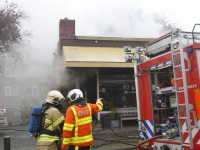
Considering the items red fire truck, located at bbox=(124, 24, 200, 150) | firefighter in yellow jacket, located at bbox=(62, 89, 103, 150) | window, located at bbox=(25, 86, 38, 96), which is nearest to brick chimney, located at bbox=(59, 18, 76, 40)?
red fire truck, located at bbox=(124, 24, 200, 150)

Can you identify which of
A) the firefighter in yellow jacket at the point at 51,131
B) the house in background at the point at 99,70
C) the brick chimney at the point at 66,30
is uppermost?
the brick chimney at the point at 66,30

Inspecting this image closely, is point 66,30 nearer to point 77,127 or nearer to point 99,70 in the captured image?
point 99,70

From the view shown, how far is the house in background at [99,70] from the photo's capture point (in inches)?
394

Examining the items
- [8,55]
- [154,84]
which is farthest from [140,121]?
[8,55]

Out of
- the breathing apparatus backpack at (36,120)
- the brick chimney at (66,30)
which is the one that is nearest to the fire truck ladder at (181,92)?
the breathing apparatus backpack at (36,120)

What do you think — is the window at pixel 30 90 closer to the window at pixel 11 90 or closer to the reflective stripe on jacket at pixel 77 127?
the window at pixel 11 90

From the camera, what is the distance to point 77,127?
11.6 feet

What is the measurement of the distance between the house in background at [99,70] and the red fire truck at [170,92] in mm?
5163

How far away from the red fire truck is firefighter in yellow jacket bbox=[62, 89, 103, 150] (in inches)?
40.4

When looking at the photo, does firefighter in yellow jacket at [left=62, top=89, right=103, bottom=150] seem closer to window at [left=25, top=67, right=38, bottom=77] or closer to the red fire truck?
the red fire truck

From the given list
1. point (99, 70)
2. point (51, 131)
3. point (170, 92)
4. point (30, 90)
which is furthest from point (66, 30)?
point (30, 90)

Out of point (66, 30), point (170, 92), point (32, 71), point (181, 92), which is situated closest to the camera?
point (181, 92)

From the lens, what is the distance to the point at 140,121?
14.2ft

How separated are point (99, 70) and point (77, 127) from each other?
7245 millimetres
